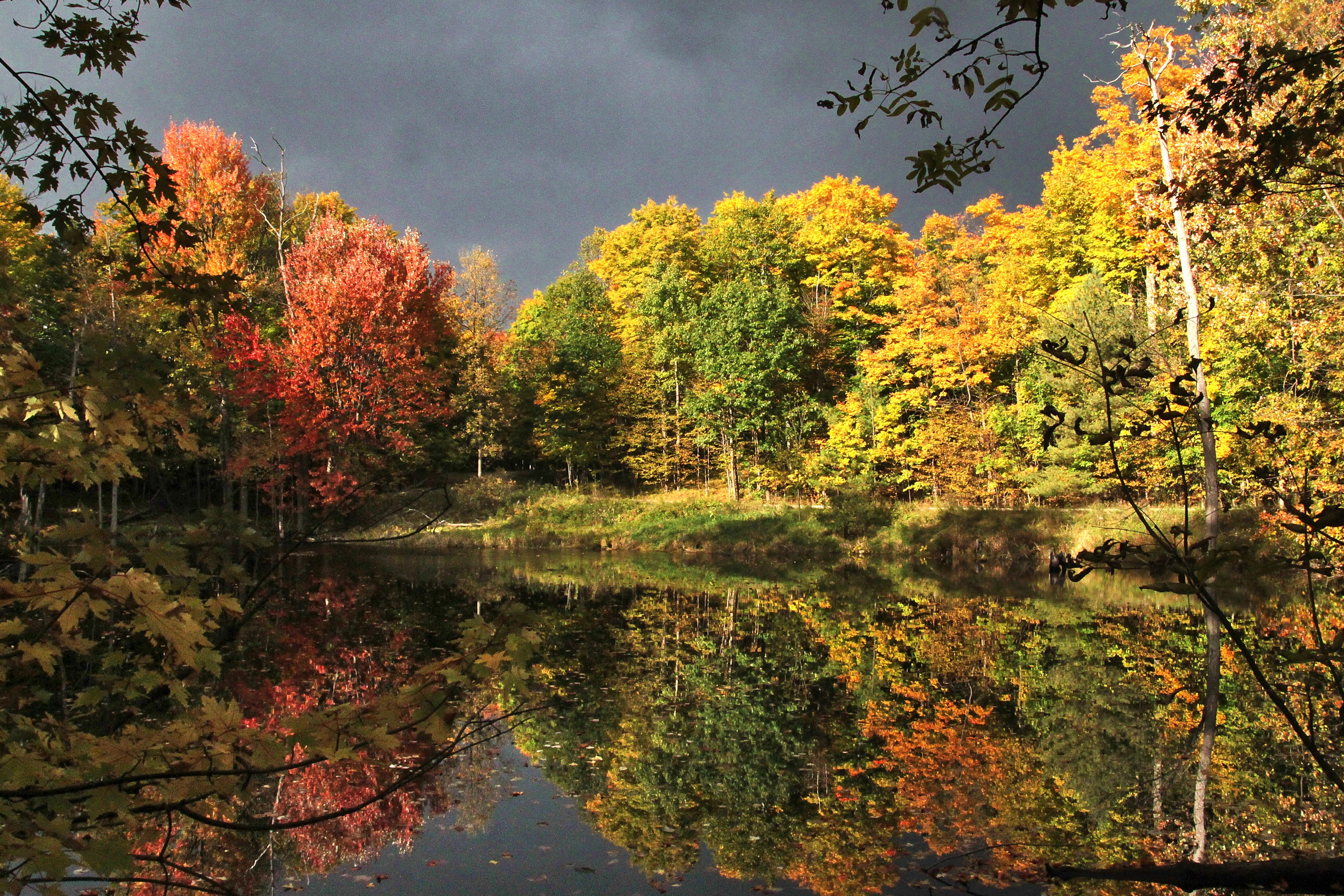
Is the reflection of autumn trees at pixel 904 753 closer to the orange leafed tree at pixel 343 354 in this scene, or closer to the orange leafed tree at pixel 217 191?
the orange leafed tree at pixel 343 354

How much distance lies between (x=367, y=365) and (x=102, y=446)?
21.1 m

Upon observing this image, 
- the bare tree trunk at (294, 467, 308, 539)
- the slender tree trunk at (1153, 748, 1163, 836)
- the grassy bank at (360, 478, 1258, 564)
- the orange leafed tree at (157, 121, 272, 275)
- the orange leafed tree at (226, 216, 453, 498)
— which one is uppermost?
the orange leafed tree at (157, 121, 272, 275)

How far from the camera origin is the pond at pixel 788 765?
5090 millimetres

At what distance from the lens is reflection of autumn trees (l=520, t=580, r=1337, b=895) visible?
530 centimetres

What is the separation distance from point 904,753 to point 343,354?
19.6 meters

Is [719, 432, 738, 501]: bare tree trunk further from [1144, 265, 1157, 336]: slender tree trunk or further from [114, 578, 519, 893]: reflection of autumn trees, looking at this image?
[114, 578, 519, 893]: reflection of autumn trees

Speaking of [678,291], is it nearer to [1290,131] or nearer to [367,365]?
[367,365]

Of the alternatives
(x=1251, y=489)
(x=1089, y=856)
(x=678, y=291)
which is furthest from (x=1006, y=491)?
(x=1089, y=856)

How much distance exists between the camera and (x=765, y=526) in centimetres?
2644

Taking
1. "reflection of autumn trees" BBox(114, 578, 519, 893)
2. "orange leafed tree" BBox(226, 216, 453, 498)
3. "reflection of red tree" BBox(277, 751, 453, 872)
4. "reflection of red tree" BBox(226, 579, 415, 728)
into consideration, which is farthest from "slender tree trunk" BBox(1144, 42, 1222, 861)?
"orange leafed tree" BBox(226, 216, 453, 498)

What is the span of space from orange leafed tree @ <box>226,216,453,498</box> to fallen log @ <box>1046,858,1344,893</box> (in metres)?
19.7

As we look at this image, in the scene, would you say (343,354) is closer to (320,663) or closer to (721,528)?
(721,528)

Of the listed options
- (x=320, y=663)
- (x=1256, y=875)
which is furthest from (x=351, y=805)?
(x=1256, y=875)

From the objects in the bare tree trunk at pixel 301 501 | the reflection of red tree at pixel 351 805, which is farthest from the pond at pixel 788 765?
the bare tree trunk at pixel 301 501
